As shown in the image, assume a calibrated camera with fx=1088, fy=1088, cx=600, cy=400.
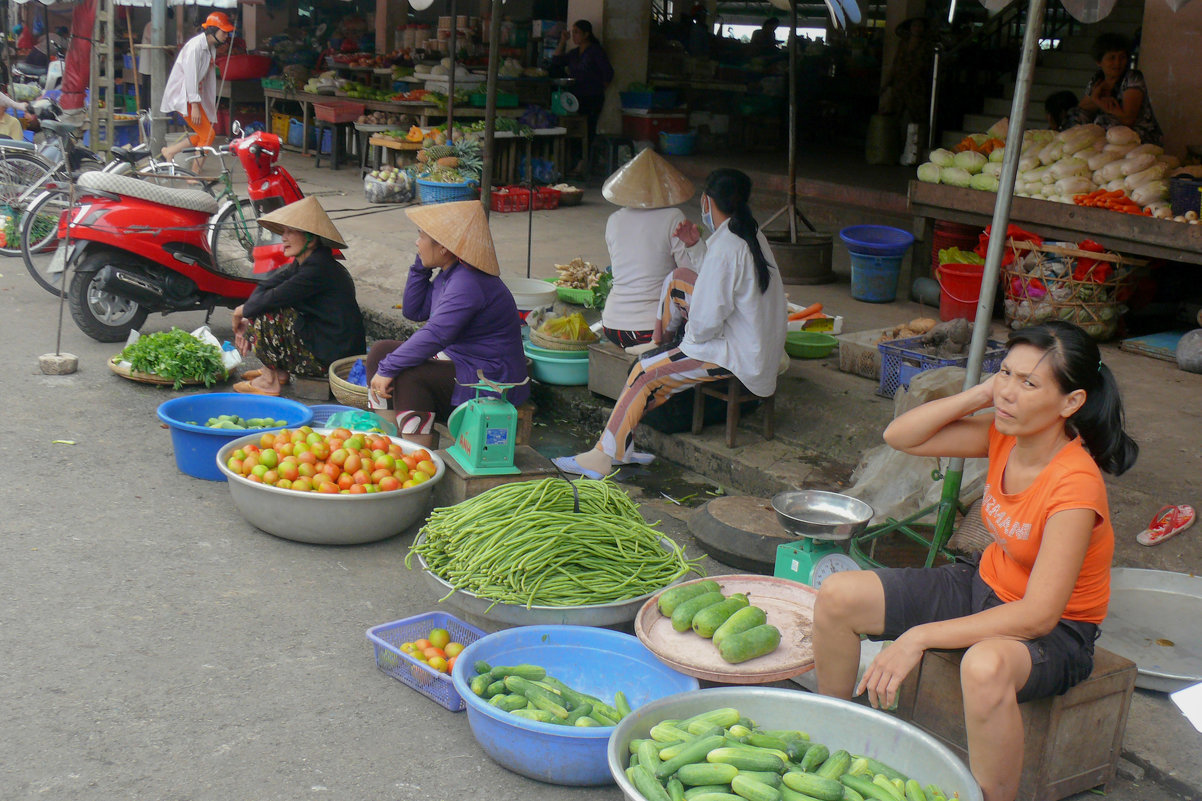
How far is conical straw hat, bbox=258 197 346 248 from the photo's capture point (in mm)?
5926

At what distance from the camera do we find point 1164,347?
6473mm

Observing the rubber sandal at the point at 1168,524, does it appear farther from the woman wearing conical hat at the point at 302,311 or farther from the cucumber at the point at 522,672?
the woman wearing conical hat at the point at 302,311

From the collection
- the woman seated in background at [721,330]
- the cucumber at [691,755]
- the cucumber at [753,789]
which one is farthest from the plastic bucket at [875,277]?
the cucumber at [753,789]

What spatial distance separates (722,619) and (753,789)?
2.87 feet

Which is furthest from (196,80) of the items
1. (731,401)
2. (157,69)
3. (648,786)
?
(648,786)

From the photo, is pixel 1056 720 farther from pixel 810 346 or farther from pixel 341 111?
pixel 341 111

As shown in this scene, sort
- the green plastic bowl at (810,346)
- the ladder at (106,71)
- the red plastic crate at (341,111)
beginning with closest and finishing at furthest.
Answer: the green plastic bowl at (810,346), the ladder at (106,71), the red plastic crate at (341,111)

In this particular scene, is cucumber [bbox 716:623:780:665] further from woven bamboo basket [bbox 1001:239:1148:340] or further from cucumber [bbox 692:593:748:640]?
woven bamboo basket [bbox 1001:239:1148:340]

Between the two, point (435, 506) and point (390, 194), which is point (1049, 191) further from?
point (390, 194)

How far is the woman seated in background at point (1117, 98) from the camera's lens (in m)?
7.19

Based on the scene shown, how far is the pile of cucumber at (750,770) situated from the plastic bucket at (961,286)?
15.0 ft

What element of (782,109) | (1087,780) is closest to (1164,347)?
(1087,780)

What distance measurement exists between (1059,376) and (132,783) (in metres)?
2.65

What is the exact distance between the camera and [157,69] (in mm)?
10492
